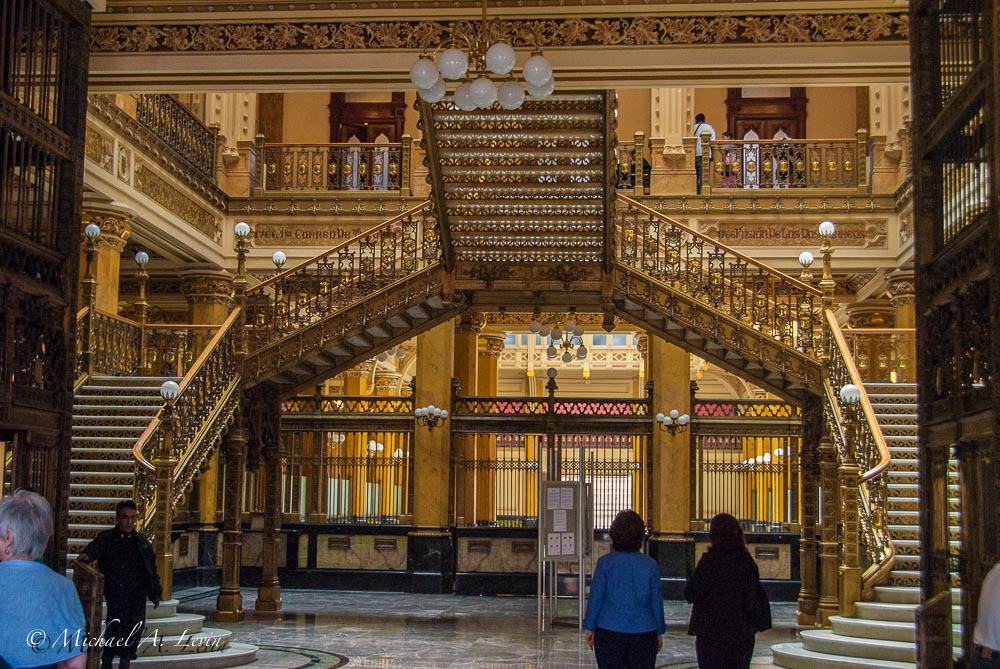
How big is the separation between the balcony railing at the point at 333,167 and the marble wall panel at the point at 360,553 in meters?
5.55

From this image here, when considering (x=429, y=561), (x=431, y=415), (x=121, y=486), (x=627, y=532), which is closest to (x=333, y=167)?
(x=431, y=415)

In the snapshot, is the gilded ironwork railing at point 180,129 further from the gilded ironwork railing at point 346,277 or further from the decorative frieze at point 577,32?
the decorative frieze at point 577,32

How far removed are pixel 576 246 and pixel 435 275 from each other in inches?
63.6

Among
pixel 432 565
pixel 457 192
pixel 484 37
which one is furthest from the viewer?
pixel 432 565

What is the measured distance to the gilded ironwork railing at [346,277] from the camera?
1474 centimetres

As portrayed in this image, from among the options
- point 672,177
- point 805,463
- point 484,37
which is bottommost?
point 805,463

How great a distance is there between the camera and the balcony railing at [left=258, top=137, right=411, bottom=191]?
20969 mm

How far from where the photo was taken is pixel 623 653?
716 centimetres

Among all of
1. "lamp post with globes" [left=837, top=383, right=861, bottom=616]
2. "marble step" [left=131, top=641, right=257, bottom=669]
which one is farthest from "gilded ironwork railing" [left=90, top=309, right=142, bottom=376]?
"lamp post with globes" [left=837, top=383, right=861, bottom=616]

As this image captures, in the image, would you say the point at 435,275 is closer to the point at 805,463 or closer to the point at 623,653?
the point at 805,463

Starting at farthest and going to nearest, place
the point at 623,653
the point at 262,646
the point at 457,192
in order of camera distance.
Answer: the point at 457,192
the point at 262,646
the point at 623,653

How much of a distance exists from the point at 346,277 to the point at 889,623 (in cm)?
720

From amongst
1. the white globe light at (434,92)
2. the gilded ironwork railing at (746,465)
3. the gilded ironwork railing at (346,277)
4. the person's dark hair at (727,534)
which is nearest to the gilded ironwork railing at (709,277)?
the gilded ironwork railing at (346,277)

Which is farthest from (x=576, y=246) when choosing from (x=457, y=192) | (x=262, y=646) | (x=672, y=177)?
(x=672, y=177)
